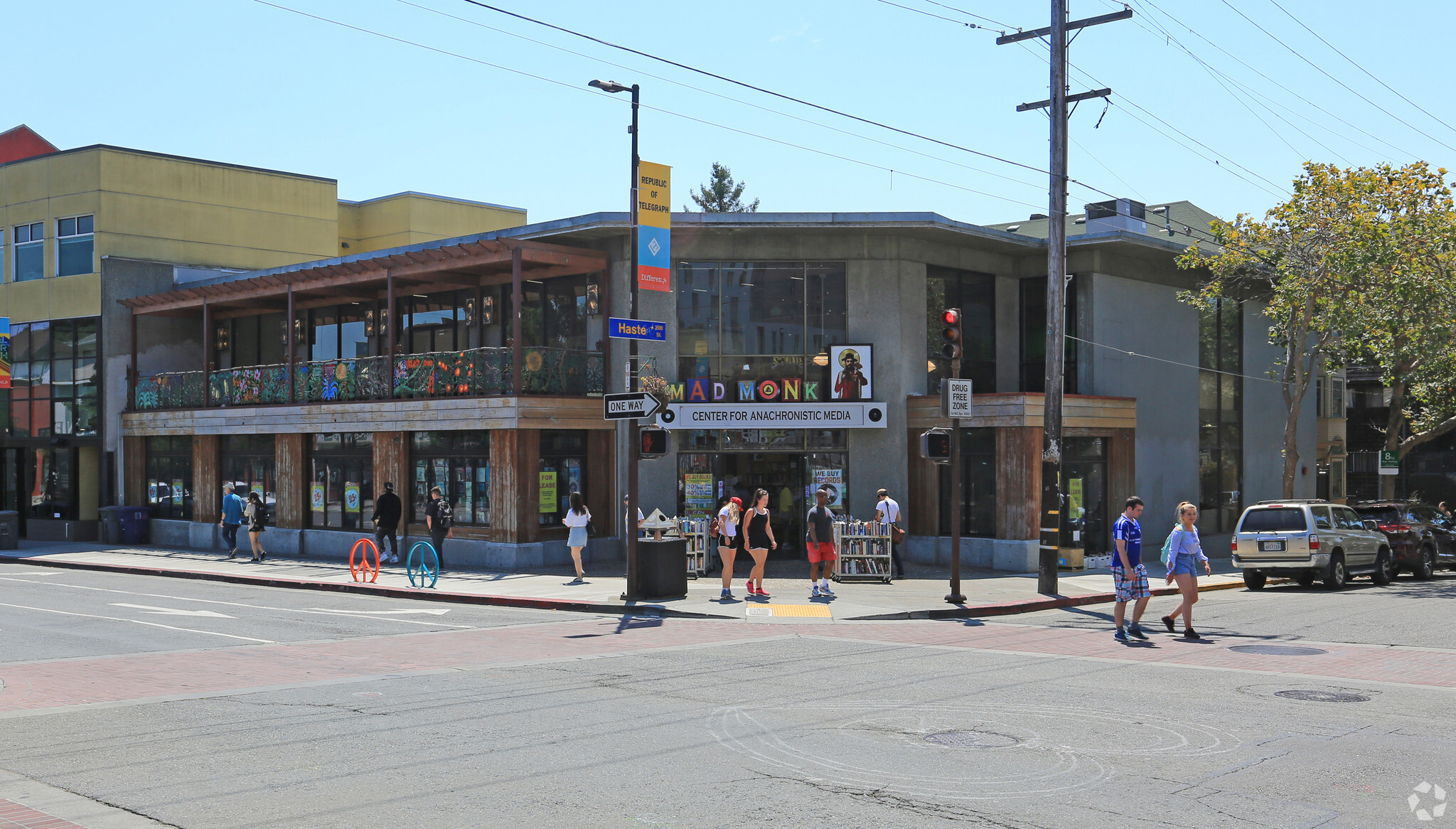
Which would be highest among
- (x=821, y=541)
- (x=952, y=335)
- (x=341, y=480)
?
(x=952, y=335)

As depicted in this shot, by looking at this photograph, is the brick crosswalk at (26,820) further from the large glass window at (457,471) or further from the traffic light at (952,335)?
the large glass window at (457,471)

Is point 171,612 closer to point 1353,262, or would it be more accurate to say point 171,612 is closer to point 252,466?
point 252,466

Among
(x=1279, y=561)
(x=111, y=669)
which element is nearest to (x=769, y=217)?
(x=1279, y=561)

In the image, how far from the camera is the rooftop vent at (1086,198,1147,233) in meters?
29.6

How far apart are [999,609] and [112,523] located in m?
26.2

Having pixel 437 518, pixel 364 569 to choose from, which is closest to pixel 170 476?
pixel 437 518

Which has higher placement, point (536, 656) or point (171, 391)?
point (171, 391)

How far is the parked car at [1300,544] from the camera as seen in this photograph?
72.8 ft

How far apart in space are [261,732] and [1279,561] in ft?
63.0

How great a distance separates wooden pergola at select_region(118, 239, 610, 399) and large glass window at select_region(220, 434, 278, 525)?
7.41 feet

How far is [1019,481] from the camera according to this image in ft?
78.3

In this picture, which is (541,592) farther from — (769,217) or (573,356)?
(769,217)

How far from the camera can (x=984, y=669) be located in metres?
12.2

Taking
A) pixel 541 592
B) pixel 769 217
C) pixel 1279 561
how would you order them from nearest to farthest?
pixel 541 592 < pixel 1279 561 < pixel 769 217
